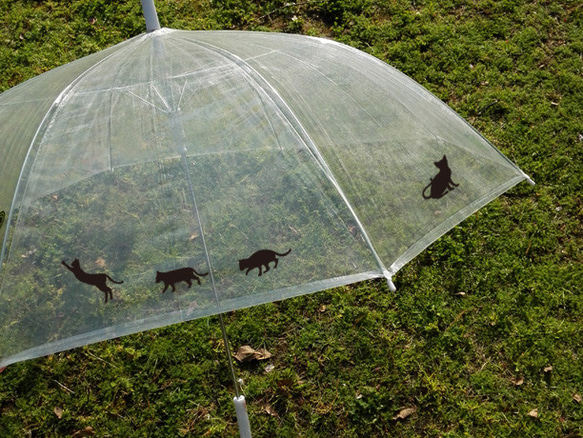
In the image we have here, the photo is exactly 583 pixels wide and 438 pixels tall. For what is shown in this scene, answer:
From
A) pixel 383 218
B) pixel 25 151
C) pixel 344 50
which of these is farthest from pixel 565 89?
pixel 25 151

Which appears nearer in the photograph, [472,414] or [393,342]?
[472,414]

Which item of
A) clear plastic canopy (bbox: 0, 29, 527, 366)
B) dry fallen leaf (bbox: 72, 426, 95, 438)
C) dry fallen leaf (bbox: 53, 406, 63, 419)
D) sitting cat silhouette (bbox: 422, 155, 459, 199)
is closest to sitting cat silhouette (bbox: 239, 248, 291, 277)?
clear plastic canopy (bbox: 0, 29, 527, 366)

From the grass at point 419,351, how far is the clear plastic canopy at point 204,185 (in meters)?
2.00

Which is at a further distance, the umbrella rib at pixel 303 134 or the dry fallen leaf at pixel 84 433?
the dry fallen leaf at pixel 84 433

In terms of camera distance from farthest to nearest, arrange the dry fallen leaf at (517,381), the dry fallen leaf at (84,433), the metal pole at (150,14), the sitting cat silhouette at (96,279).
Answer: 1. the dry fallen leaf at (517,381)
2. the dry fallen leaf at (84,433)
3. the metal pole at (150,14)
4. the sitting cat silhouette at (96,279)

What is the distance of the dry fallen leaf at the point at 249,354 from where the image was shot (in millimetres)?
4301

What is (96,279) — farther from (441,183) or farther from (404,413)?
(404,413)

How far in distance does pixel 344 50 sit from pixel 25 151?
1.57 metres

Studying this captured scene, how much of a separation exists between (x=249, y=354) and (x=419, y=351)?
1295mm

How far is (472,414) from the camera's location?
410 centimetres

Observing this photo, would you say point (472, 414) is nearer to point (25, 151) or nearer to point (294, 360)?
point (294, 360)

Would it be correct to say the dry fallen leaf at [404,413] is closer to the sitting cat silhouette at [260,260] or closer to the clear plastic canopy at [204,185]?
the clear plastic canopy at [204,185]

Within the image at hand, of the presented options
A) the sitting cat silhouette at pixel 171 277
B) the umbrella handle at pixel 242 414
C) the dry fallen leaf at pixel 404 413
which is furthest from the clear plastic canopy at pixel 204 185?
the dry fallen leaf at pixel 404 413

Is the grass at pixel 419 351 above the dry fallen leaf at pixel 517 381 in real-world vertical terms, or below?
above
